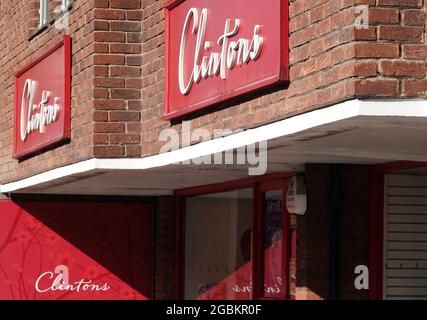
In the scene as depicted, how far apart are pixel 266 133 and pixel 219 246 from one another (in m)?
5.70

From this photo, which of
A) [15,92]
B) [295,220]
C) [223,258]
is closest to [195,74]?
[295,220]

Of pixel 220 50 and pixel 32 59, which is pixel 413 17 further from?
pixel 32 59

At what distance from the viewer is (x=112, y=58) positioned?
11914 millimetres

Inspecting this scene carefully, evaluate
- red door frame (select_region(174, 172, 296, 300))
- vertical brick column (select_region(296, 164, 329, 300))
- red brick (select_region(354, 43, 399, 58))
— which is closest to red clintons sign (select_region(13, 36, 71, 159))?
red door frame (select_region(174, 172, 296, 300))

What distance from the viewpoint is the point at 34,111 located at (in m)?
14.3

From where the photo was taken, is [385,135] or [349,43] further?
[385,135]

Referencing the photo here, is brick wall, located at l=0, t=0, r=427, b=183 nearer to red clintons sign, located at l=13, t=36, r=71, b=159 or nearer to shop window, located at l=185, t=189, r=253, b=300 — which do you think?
red clintons sign, located at l=13, t=36, r=71, b=159

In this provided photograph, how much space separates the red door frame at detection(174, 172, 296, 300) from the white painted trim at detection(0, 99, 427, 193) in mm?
1513

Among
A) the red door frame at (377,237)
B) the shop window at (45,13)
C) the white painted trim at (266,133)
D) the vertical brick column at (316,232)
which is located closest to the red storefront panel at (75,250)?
the white painted trim at (266,133)

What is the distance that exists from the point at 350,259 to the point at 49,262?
215 inches

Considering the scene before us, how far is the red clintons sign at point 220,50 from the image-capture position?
8938 mm

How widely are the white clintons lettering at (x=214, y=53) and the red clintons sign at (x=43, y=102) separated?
226 centimetres

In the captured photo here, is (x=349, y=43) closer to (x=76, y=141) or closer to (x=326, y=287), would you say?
(x=326, y=287)

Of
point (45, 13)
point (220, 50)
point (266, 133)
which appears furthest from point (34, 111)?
point (266, 133)
